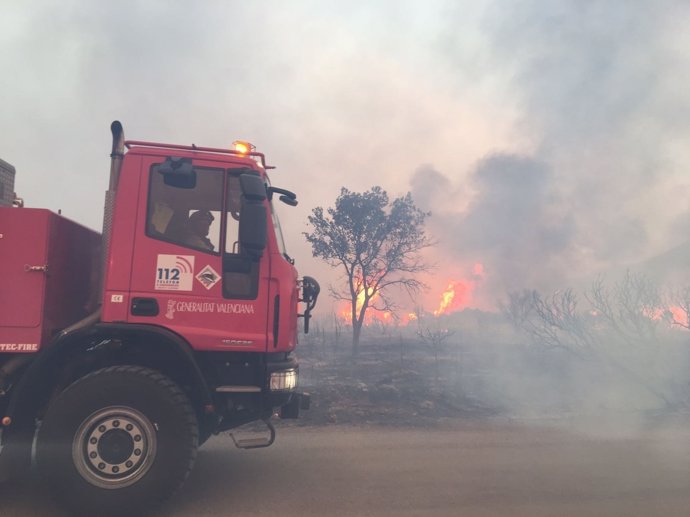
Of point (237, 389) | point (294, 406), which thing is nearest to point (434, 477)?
point (294, 406)

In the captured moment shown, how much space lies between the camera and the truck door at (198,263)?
431cm

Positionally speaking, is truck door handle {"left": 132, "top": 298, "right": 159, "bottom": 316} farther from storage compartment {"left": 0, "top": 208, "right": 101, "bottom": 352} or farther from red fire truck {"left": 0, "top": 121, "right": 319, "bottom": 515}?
storage compartment {"left": 0, "top": 208, "right": 101, "bottom": 352}

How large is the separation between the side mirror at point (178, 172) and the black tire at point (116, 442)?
1696mm

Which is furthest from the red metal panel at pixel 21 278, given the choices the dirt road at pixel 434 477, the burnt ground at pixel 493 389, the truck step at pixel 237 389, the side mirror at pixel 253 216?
the burnt ground at pixel 493 389

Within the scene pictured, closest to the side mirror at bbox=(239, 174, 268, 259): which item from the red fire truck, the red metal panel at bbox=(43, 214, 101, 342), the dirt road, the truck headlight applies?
the red fire truck

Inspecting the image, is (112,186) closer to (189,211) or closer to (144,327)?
(189,211)

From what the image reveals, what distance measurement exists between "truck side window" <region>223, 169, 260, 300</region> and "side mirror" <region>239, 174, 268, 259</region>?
0.36ft

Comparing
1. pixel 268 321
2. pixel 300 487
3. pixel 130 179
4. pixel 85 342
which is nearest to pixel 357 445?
pixel 300 487

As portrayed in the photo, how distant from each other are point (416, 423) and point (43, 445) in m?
5.88

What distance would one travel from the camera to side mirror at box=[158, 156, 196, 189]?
4.41m

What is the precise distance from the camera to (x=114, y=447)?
3.96 metres

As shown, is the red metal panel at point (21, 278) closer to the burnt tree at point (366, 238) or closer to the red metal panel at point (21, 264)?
the red metal panel at point (21, 264)

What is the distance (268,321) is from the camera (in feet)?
14.7

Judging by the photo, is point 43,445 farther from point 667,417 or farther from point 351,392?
point 667,417
